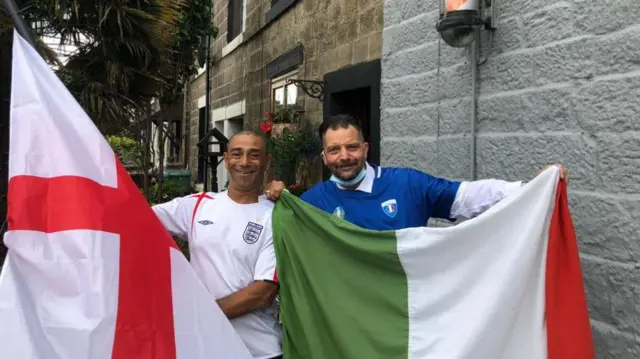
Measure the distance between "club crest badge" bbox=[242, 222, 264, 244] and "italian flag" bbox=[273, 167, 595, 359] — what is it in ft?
0.33

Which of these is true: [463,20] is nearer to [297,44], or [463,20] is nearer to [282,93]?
[297,44]

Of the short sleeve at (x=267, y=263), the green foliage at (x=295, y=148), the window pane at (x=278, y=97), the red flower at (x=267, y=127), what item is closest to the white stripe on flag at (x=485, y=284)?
the short sleeve at (x=267, y=263)

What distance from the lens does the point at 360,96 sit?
605cm

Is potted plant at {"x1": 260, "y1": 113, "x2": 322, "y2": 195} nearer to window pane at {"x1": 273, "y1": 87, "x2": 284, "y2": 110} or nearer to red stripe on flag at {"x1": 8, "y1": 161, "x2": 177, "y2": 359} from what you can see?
window pane at {"x1": 273, "y1": 87, "x2": 284, "y2": 110}

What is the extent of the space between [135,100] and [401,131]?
13.0 ft

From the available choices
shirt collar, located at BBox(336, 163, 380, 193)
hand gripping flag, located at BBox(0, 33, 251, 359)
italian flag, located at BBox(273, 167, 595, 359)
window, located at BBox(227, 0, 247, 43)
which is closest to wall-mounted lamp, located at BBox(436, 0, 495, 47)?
shirt collar, located at BBox(336, 163, 380, 193)

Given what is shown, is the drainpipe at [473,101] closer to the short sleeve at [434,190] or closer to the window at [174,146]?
the short sleeve at [434,190]

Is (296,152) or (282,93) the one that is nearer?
(296,152)

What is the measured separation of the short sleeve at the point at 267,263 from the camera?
2508mm

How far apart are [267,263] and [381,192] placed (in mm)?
666

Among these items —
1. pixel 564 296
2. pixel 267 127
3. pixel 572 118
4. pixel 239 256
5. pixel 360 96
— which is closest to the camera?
pixel 564 296

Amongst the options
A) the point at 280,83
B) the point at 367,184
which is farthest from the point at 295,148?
the point at 367,184

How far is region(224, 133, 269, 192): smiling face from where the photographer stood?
2.70 m

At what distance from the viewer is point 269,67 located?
8.59 meters
